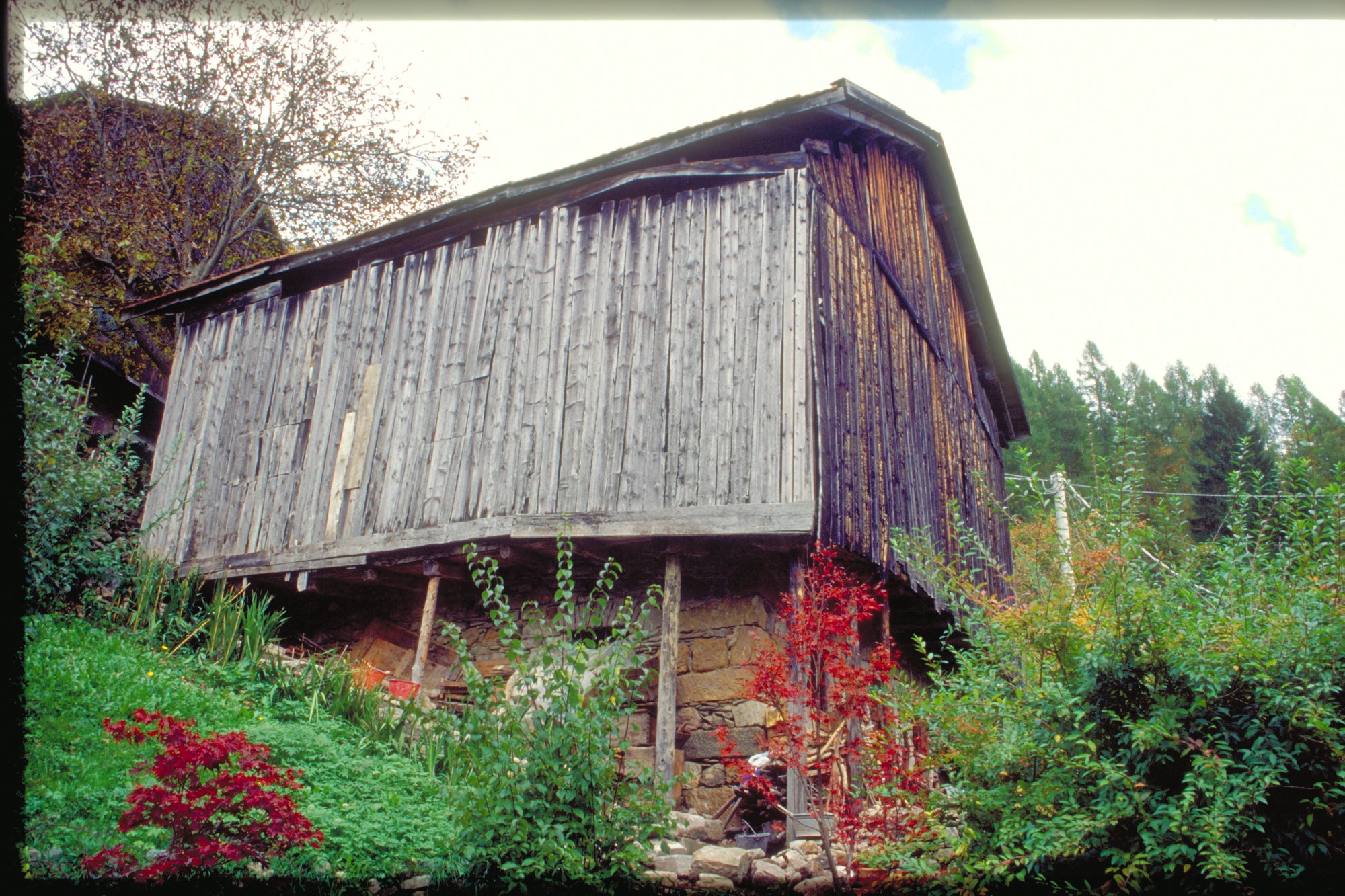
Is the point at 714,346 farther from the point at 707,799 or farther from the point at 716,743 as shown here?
the point at 707,799

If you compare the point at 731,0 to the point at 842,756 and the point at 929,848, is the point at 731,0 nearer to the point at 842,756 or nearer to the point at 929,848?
the point at 929,848

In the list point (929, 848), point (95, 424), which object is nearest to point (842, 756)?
point (929, 848)

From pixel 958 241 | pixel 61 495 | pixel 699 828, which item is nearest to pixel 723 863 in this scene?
pixel 699 828

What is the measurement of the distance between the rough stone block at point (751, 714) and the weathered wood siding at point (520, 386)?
1651 millimetres

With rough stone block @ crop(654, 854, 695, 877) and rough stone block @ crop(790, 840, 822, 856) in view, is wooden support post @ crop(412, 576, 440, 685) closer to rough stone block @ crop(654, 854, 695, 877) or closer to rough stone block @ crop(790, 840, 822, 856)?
rough stone block @ crop(654, 854, 695, 877)

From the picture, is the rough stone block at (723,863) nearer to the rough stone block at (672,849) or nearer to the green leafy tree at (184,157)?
the rough stone block at (672,849)

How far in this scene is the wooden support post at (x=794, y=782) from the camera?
6.52m

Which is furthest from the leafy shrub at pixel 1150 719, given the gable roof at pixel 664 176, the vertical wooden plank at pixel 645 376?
the gable roof at pixel 664 176

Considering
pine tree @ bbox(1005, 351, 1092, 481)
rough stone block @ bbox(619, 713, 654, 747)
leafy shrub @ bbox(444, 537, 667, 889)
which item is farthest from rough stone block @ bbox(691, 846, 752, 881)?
pine tree @ bbox(1005, 351, 1092, 481)

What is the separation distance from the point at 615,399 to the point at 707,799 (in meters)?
3.58

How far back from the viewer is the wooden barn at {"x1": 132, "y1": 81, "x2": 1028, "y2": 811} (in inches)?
310

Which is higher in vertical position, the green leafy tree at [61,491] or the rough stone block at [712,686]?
the green leafy tree at [61,491]

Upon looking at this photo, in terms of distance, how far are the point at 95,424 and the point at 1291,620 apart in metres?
17.4

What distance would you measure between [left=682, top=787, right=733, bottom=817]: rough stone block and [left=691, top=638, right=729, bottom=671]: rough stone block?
38.0 inches
